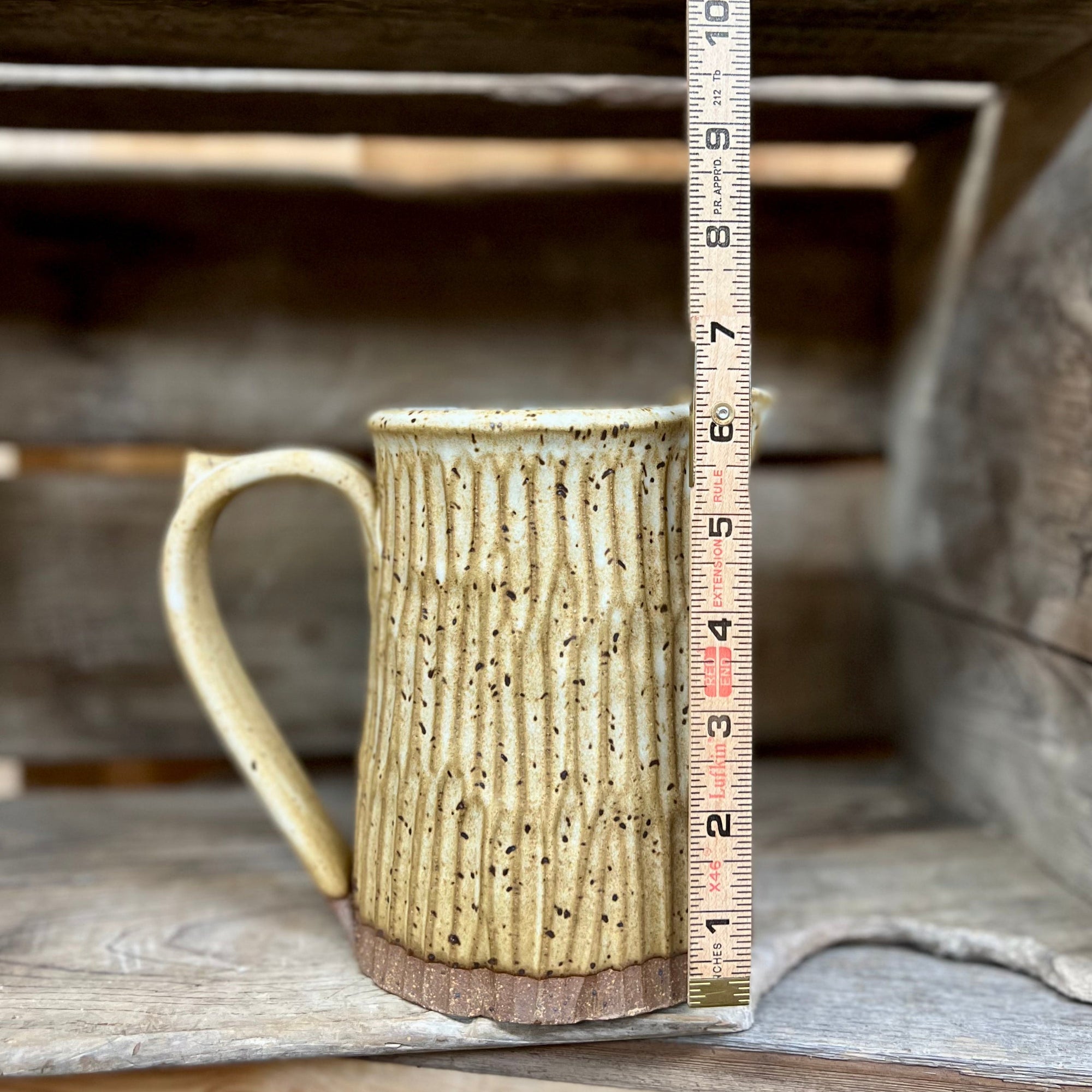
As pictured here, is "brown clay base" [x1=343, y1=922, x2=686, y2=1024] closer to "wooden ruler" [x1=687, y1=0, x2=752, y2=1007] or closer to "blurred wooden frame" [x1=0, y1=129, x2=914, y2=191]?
"wooden ruler" [x1=687, y1=0, x2=752, y2=1007]

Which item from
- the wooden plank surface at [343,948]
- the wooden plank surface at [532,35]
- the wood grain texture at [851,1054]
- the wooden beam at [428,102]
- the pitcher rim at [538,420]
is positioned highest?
the wooden beam at [428,102]

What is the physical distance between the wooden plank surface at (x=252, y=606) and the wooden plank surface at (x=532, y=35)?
0.40 metres

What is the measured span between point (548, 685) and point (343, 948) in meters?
0.24

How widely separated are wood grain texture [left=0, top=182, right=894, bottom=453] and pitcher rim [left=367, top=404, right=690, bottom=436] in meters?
0.42

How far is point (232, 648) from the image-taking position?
2.13 feet

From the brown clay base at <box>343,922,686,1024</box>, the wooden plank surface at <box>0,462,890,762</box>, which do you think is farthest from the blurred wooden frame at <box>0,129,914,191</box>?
the brown clay base at <box>343,922,686,1024</box>

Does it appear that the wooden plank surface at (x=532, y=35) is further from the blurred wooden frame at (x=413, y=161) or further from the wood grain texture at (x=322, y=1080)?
the wood grain texture at (x=322, y=1080)

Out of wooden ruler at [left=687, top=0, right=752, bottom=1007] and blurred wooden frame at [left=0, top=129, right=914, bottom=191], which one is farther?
blurred wooden frame at [left=0, top=129, right=914, bottom=191]

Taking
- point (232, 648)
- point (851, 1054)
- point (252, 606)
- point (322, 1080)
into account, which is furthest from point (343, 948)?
point (252, 606)

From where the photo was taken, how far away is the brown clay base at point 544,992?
1.82ft

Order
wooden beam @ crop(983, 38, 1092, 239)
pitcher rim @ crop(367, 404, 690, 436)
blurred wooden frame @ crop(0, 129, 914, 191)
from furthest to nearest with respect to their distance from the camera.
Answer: blurred wooden frame @ crop(0, 129, 914, 191)
wooden beam @ crop(983, 38, 1092, 239)
pitcher rim @ crop(367, 404, 690, 436)

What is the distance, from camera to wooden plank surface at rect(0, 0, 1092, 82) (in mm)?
613

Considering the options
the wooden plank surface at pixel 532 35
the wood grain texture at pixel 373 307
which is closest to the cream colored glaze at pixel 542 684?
the wooden plank surface at pixel 532 35

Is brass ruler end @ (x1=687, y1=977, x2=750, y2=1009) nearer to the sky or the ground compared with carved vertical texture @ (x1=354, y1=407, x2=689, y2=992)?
nearer to the ground
